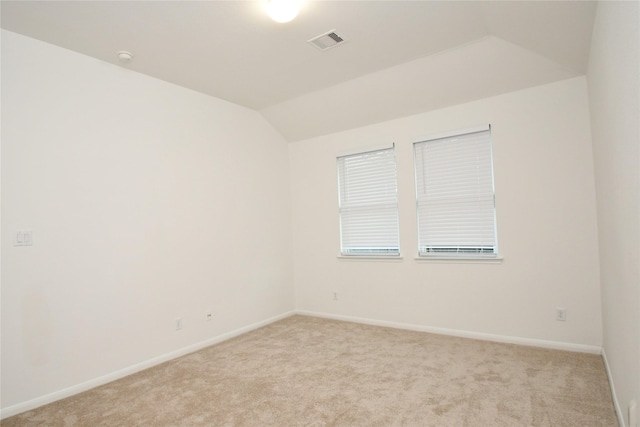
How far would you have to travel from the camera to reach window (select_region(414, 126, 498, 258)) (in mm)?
3708

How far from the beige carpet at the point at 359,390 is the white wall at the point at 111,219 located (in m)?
0.39

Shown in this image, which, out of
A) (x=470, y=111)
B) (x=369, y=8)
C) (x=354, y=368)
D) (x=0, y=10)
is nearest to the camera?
(x=0, y=10)

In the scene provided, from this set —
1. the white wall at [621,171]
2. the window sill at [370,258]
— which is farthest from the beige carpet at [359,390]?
the window sill at [370,258]

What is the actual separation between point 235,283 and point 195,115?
2067 mm

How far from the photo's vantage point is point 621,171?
5.71 ft

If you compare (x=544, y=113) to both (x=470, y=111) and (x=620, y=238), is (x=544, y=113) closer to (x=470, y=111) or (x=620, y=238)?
(x=470, y=111)

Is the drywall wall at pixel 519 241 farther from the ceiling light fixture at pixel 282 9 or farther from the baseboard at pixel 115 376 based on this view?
the ceiling light fixture at pixel 282 9

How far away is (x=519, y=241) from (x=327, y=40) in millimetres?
2684

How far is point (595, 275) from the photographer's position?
10.3ft

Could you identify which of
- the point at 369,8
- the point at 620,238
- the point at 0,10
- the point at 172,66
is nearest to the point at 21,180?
the point at 0,10

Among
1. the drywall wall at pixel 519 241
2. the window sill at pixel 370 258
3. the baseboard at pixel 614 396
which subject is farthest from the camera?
the window sill at pixel 370 258

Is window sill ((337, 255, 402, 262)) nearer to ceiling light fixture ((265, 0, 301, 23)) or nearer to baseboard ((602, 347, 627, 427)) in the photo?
baseboard ((602, 347, 627, 427))

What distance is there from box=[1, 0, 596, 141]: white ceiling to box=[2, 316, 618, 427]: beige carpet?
8.55 ft

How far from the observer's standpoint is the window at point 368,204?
439cm
